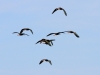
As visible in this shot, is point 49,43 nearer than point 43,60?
Yes

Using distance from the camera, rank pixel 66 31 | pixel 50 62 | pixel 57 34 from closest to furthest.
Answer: pixel 66 31 < pixel 57 34 < pixel 50 62

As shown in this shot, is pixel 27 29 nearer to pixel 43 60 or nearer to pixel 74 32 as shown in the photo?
pixel 43 60

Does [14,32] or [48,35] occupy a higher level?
[14,32]

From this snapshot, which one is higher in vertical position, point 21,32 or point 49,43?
point 21,32

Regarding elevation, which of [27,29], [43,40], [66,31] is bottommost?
[66,31]

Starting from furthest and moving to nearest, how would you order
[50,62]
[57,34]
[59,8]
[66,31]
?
[50,62] → [59,8] → [57,34] → [66,31]

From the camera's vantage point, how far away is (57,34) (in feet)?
282

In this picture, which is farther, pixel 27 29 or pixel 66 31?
pixel 27 29

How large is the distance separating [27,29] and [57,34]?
36.9 ft

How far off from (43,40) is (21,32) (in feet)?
23.5

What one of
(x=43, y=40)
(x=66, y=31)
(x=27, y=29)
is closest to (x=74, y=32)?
(x=66, y=31)

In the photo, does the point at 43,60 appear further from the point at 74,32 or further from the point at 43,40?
the point at 74,32

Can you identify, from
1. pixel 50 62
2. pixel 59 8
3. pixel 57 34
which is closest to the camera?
pixel 57 34

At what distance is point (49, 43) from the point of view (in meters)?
87.8
